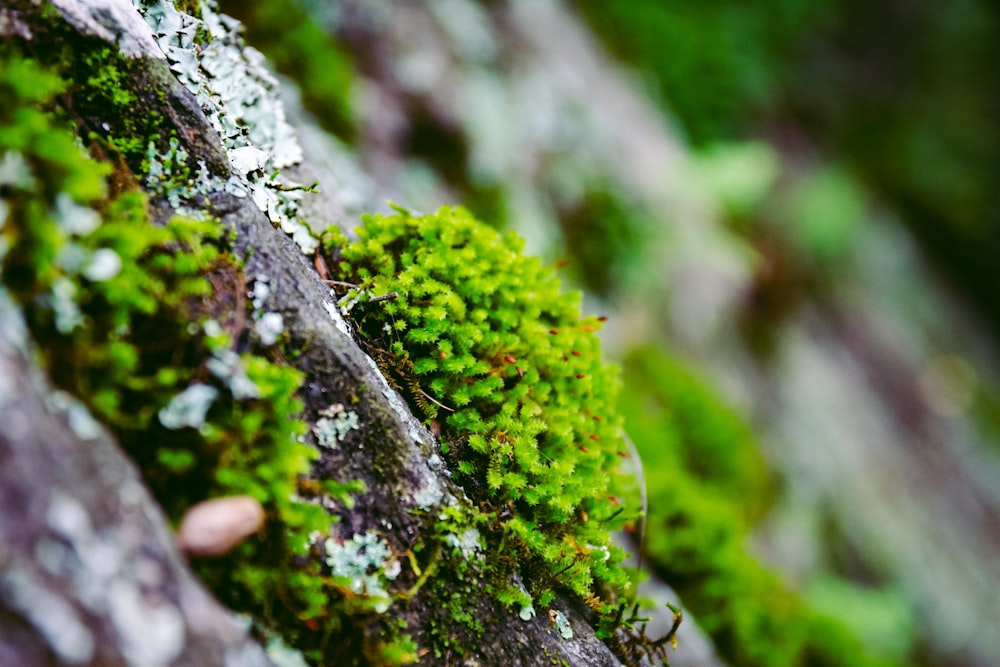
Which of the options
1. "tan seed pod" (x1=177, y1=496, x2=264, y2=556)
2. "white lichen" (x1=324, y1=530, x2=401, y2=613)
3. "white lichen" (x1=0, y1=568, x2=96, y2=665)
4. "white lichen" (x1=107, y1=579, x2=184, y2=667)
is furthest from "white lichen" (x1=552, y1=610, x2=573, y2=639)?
"white lichen" (x1=0, y1=568, x2=96, y2=665)

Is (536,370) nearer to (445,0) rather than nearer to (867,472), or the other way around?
(445,0)

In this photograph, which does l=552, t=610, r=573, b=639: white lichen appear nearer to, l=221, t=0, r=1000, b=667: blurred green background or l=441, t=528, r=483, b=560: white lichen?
l=441, t=528, r=483, b=560: white lichen

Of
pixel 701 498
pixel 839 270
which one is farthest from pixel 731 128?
pixel 701 498

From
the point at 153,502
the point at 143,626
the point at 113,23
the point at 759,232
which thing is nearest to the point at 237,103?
the point at 113,23

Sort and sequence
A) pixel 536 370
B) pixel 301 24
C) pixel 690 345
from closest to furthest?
1. pixel 536 370
2. pixel 301 24
3. pixel 690 345

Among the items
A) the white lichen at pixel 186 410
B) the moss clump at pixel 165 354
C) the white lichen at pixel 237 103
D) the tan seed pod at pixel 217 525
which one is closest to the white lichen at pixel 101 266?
the moss clump at pixel 165 354

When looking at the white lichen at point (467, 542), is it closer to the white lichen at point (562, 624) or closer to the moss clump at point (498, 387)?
the moss clump at point (498, 387)
